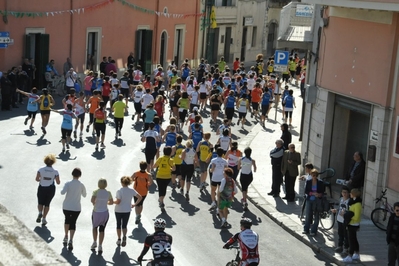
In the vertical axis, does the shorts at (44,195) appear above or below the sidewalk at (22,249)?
below

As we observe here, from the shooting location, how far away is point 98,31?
1561 inches

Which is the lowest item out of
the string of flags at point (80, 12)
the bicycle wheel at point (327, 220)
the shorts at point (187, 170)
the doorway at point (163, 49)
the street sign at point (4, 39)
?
the bicycle wheel at point (327, 220)

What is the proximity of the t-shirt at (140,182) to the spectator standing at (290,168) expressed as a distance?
4485 millimetres

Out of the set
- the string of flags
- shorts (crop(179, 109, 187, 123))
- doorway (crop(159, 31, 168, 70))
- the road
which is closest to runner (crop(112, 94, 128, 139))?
the road

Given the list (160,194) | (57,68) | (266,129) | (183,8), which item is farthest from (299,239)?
(183,8)

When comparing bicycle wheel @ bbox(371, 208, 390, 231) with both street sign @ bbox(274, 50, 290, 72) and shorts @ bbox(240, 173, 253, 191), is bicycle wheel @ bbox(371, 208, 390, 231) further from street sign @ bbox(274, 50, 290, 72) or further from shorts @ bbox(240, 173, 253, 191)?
street sign @ bbox(274, 50, 290, 72)

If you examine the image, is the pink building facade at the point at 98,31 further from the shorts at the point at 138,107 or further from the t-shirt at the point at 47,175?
the t-shirt at the point at 47,175

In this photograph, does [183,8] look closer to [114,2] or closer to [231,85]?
[114,2]

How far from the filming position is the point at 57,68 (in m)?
36.8

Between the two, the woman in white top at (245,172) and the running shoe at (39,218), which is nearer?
the running shoe at (39,218)

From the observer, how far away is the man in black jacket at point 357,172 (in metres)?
19.8

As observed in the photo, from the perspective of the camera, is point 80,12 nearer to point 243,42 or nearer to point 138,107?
point 138,107

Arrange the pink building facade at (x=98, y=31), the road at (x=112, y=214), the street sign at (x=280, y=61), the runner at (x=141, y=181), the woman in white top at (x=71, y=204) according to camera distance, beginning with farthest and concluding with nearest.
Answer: the pink building facade at (x=98, y=31) < the street sign at (x=280, y=61) < the runner at (x=141, y=181) < the road at (x=112, y=214) < the woman in white top at (x=71, y=204)

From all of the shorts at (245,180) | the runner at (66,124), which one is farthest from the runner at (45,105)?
the shorts at (245,180)
